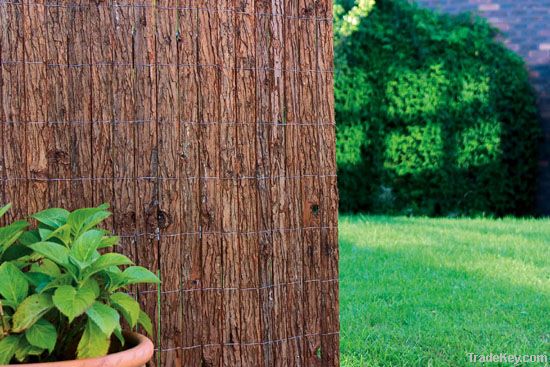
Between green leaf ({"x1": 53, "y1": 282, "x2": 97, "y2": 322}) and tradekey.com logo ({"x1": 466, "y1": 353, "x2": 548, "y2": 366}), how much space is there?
2361 millimetres

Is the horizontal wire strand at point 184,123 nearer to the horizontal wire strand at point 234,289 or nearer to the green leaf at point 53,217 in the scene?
the green leaf at point 53,217

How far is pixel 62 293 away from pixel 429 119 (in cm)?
772

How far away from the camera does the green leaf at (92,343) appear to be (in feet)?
7.94

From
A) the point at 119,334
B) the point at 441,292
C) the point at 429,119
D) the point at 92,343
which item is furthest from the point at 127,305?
the point at 429,119

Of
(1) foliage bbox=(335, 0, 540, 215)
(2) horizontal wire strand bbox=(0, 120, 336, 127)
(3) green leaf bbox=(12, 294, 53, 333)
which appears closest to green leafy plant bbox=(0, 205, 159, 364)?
(3) green leaf bbox=(12, 294, 53, 333)

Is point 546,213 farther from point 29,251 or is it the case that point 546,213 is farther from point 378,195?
point 29,251

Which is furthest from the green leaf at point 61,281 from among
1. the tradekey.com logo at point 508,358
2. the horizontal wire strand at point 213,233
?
the tradekey.com logo at point 508,358

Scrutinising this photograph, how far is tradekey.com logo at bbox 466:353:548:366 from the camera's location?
13.6 ft

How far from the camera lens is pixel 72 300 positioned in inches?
93.9

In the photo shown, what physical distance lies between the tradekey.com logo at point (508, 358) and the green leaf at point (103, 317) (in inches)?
90.6

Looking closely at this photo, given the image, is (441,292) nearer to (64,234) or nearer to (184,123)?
(184,123)

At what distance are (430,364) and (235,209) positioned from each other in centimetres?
149

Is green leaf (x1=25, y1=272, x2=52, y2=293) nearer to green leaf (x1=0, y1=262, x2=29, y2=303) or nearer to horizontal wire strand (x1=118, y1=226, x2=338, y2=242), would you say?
green leaf (x1=0, y1=262, x2=29, y2=303)

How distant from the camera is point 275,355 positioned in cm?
324
